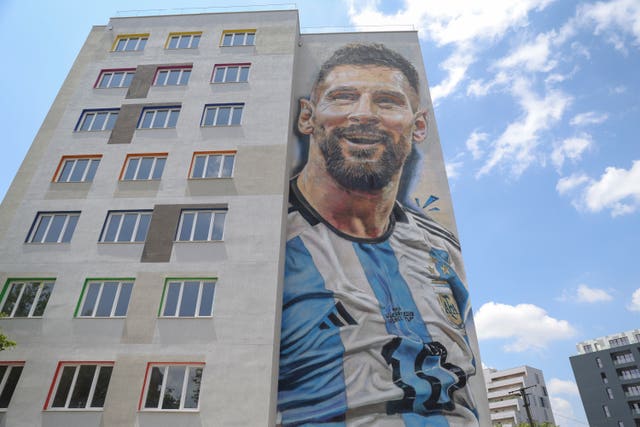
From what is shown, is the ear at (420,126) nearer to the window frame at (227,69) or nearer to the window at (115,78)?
the window frame at (227,69)

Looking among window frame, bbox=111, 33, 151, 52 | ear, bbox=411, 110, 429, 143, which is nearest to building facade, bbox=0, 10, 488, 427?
window frame, bbox=111, 33, 151, 52

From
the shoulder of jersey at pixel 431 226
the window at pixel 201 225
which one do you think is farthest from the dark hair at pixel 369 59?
the window at pixel 201 225

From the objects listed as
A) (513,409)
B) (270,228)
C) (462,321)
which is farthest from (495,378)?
(270,228)

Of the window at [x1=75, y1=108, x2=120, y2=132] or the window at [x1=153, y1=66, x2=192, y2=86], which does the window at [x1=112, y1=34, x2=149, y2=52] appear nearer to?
the window at [x1=153, y1=66, x2=192, y2=86]

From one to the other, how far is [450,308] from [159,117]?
1927cm

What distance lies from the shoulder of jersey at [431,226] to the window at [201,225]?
11.0 metres

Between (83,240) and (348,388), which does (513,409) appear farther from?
(83,240)

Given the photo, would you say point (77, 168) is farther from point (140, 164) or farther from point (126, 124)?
point (126, 124)

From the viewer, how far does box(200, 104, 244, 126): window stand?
74.7ft

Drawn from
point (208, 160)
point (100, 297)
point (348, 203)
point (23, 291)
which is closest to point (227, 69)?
point (208, 160)

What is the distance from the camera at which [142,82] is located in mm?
25062

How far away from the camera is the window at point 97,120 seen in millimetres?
23141

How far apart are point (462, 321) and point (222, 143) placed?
618 inches

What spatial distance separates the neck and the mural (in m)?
0.06
